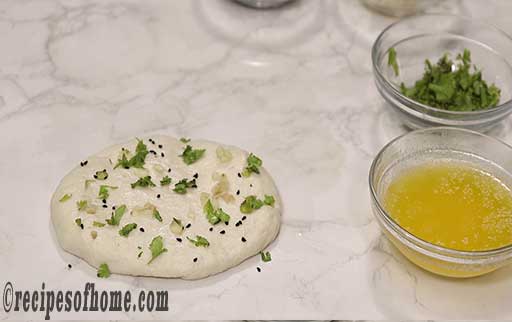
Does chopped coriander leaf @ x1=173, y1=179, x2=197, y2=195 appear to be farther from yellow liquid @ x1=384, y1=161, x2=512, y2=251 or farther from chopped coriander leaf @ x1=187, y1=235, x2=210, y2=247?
yellow liquid @ x1=384, y1=161, x2=512, y2=251

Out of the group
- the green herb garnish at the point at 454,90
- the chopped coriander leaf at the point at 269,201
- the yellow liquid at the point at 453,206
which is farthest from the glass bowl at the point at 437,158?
the chopped coriander leaf at the point at 269,201

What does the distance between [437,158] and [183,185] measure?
2.23 ft

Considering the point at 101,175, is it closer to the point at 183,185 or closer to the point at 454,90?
the point at 183,185

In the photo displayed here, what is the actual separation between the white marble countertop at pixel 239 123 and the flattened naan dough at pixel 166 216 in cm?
5

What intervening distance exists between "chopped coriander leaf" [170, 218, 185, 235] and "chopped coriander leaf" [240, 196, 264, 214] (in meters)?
0.16

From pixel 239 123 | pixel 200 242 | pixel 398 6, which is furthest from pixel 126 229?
pixel 398 6

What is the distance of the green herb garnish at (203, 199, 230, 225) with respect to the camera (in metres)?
1.80

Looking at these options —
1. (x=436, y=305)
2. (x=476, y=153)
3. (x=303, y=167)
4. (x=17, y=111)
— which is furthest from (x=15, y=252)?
(x=476, y=153)

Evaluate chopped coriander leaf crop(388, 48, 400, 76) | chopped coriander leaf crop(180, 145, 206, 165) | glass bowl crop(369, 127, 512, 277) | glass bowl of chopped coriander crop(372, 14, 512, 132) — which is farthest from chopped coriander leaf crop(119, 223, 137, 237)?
chopped coriander leaf crop(388, 48, 400, 76)

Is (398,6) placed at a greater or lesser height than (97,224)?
greater

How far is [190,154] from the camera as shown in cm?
194

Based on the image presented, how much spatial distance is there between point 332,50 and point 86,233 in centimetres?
106

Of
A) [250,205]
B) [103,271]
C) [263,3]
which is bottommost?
[103,271]

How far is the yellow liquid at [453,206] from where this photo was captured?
172 centimetres
